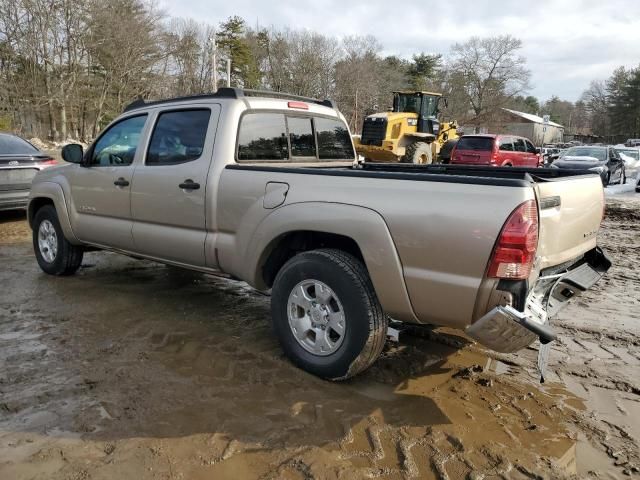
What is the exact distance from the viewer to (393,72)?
207 feet

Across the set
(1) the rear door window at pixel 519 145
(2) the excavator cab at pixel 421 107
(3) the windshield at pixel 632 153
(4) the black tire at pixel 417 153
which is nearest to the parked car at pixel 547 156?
(3) the windshield at pixel 632 153

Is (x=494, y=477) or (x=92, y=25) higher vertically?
(x=92, y=25)

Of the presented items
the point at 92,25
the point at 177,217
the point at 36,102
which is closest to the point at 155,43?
the point at 92,25

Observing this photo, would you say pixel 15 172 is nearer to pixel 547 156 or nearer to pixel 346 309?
pixel 346 309

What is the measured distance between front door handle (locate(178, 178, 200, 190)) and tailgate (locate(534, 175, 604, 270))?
8.33ft

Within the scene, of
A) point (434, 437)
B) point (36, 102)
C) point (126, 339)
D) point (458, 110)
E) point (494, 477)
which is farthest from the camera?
point (458, 110)

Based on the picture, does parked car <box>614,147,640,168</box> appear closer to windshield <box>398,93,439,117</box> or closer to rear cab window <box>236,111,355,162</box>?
windshield <box>398,93,439,117</box>

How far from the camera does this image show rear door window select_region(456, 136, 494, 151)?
18531mm

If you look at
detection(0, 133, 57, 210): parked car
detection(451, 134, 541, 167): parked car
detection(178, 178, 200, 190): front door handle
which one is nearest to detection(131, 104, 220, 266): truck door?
detection(178, 178, 200, 190): front door handle

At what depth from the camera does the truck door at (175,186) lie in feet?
13.7

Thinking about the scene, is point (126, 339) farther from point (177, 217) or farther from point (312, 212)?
point (312, 212)

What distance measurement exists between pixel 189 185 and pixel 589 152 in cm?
1985

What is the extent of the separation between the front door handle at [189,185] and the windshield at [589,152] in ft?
60.5

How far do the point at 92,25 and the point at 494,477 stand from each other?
3813cm
